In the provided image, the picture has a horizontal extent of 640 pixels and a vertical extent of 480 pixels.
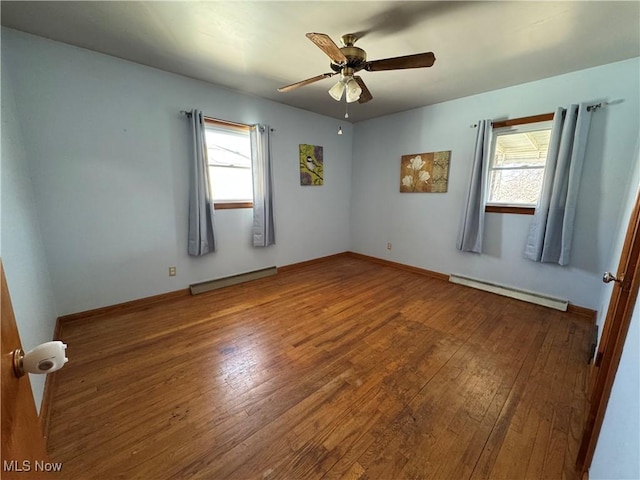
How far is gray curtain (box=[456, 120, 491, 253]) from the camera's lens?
10.1 ft

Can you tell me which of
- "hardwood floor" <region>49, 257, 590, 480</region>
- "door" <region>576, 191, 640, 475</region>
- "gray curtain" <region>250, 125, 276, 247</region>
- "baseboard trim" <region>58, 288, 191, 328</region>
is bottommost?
"hardwood floor" <region>49, 257, 590, 480</region>

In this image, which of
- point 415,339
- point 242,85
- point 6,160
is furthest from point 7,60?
A: point 415,339

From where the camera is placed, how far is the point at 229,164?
10.8ft

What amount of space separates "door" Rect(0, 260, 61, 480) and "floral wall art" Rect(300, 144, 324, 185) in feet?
12.0

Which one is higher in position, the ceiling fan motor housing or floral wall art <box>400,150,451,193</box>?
the ceiling fan motor housing

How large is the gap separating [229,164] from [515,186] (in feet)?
11.7

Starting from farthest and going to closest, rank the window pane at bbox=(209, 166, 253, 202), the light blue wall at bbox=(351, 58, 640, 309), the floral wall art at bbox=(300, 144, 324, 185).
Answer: the floral wall art at bbox=(300, 144, 324, 185) < the window pane at bbox=(209, 166, 253, 202) < the light blue wall at bbox=(351, 58, 640, 309)

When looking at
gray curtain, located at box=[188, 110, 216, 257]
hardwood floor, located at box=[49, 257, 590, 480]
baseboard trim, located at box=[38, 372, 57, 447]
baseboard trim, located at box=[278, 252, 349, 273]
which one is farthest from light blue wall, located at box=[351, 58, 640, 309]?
baseboard trim, located at box=[38, 372, 57, 447]

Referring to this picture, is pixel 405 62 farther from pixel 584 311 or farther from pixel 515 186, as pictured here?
pixel 584 311

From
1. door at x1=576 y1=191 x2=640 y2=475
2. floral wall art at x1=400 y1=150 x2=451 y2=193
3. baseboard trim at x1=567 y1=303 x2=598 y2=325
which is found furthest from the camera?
floral wall art at x1=400 y1=150 x2=451 y2=193

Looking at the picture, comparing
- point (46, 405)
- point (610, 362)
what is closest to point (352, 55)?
point (610, 362)

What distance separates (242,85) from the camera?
3.01m

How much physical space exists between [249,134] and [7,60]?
207cm

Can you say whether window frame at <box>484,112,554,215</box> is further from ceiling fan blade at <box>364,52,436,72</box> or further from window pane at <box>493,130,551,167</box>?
ceiling fan blade at <box>364,52,436,72</box>
